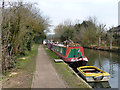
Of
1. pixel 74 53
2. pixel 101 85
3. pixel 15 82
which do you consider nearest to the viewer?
pixel 15 82

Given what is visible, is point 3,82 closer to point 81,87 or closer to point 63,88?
point 63,88

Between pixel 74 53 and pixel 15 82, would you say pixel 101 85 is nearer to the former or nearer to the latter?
pixel 15 82

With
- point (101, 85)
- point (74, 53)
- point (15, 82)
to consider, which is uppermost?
point (74, 53)

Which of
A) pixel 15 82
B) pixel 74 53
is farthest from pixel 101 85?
pixel 74 53

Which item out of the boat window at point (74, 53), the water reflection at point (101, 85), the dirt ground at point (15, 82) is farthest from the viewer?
the boat window at point (74, 53)

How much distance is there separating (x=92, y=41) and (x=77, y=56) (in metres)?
27.2

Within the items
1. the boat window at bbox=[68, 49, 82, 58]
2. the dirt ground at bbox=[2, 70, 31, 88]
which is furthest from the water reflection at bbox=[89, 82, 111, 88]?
the boat window at bbox=[68, 49, 82, 58]

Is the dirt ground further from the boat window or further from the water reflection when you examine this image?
the boat window

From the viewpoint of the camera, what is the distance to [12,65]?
32.7 ft

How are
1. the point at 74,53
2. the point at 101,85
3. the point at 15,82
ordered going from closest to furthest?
1. the point at 15,82
2. the point at 101,85
3. the point at 74,53

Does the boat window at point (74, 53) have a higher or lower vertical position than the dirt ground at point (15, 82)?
higher

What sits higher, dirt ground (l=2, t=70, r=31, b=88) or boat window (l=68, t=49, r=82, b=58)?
boat window (l=68, t=49, r=82, b=58)

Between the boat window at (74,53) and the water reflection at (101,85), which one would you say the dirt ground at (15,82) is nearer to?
the water reflection at (101,85)

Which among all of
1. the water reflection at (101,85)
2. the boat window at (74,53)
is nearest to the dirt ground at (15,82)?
the water reflection at (101,85)
